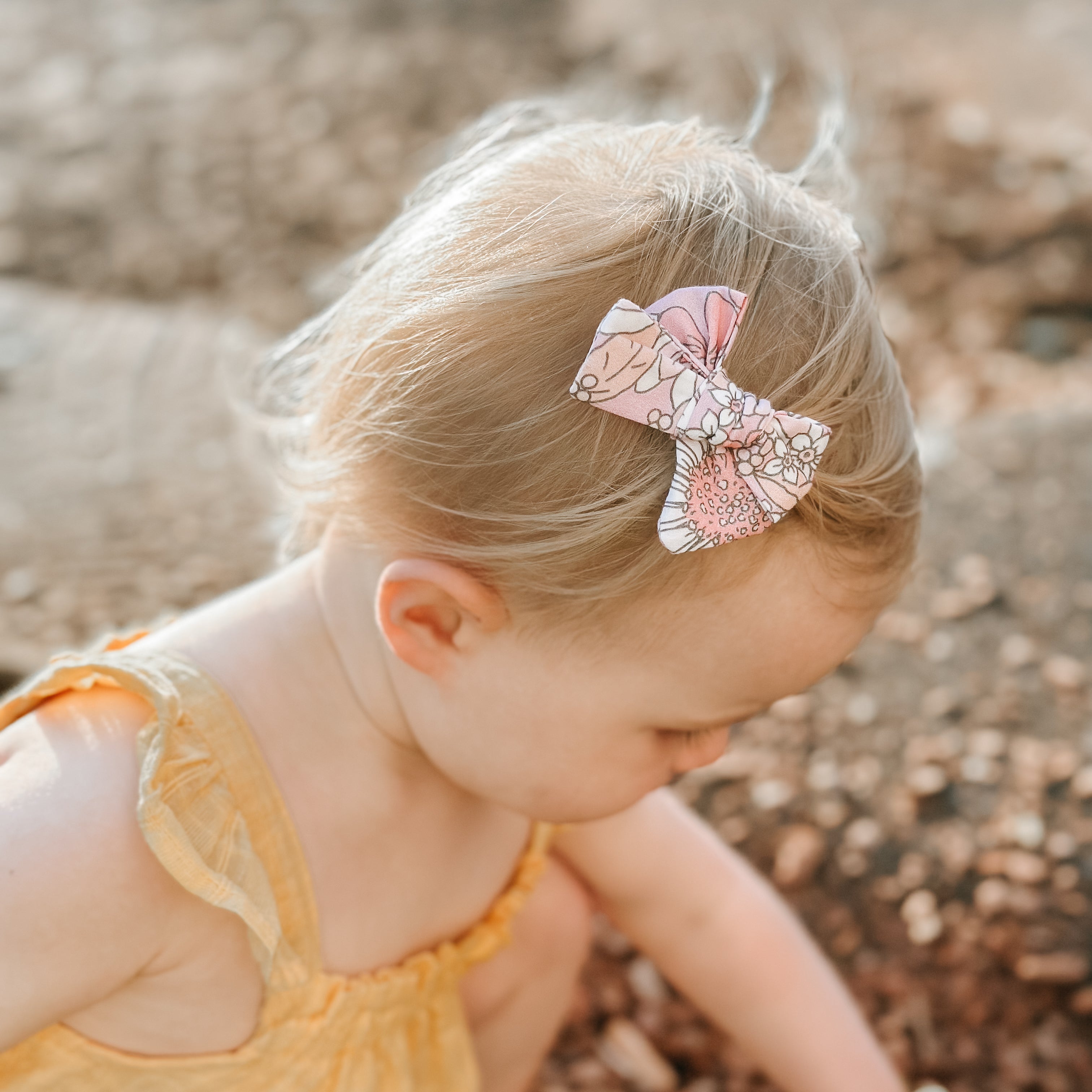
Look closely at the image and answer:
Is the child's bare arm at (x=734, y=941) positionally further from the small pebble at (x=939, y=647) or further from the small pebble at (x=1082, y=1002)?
the small pebble at (x=939, y=647)

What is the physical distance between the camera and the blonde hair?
3.27 ft

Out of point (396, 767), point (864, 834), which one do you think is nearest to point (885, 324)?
point (864, 834)

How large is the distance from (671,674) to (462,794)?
1.29 feet

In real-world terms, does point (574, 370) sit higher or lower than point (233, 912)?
higher

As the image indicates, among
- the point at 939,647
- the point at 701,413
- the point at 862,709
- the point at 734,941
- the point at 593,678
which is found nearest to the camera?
the point at 701,413

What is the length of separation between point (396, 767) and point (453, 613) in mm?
243

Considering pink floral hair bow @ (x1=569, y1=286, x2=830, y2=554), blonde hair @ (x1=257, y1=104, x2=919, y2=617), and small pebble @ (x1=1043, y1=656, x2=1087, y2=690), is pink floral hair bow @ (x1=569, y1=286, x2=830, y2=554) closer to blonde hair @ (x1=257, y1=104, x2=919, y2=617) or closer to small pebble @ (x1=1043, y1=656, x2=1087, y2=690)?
blonde hair @ (x1=257, y1=104, x2=919, y2=617)

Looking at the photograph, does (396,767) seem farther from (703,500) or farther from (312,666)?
(703,500)

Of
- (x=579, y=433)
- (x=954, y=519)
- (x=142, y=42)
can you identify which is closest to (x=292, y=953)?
(x=579, y=433)

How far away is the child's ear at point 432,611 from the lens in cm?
106

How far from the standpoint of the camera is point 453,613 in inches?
43.6

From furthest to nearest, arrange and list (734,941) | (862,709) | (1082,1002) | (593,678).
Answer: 1. (862,709)
2. (1082,1002)
3. (734,941)
4. (593,678)

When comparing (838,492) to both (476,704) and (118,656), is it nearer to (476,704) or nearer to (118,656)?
(476,704)

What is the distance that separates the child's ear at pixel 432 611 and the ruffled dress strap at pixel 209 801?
19 centimetres
